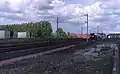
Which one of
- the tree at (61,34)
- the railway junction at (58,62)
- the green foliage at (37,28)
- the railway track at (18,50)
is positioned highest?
the railway junction at (58,62)

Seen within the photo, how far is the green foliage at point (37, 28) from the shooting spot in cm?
14660

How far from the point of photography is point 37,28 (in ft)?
502

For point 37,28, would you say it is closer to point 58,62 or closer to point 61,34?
point 61,34

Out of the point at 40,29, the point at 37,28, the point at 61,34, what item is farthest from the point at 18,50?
the point at 61,34

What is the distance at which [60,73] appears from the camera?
14.9 meters

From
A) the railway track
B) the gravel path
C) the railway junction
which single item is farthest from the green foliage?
the gravel path

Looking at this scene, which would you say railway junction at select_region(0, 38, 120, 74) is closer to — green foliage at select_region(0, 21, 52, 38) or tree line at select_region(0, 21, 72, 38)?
tree line at select_region(0, 21, 72, 38)

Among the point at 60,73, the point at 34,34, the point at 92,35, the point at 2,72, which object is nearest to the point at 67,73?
the point at 60,73

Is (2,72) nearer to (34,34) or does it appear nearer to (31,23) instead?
(34,34)

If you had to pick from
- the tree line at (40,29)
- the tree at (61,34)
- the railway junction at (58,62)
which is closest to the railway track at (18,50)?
the railway junction at (58,62)

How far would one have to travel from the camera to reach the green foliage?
5772 inches

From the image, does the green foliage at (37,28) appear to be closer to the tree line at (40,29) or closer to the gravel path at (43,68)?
the tree line at (40,29)

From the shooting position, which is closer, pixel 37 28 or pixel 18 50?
pixel 18 50

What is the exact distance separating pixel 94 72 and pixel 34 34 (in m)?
129
